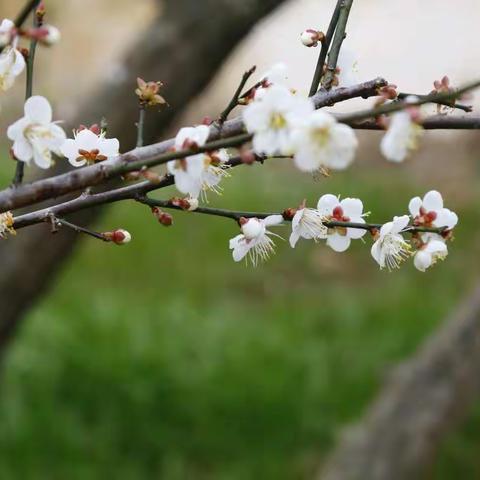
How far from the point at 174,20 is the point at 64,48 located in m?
7.30

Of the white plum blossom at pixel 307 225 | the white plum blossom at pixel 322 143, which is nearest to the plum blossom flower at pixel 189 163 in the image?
the white plum blossom at pixel 322 143

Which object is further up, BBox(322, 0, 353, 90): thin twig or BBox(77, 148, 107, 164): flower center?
BBox(322, 0, 353, 90): thin twig

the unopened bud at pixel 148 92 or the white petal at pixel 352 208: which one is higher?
the white petal at pixel 352 208

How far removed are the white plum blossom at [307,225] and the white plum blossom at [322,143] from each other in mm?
337

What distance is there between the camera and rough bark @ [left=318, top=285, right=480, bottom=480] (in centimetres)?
380

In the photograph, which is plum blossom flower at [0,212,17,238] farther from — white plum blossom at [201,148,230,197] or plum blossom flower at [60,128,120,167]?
white plum blossom at [201,148,230,197]

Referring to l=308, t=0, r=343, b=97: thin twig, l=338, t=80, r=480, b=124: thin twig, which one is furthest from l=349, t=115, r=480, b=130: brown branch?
l=308, t=0, r=343, b=97: thin twig

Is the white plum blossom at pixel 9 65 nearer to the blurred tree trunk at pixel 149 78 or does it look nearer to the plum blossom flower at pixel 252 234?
the plum blossom flower at pixel 252 234

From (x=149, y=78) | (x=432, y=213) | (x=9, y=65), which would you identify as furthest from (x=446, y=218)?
(x=149, y=78)

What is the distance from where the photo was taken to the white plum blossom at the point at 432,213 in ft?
4.27

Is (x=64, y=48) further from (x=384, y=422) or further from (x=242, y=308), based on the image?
(x=384, y=422)

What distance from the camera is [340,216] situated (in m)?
1.35

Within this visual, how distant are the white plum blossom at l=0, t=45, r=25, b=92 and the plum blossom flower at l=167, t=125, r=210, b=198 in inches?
9.3

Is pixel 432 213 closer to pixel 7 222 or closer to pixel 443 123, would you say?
pixel 443 123
